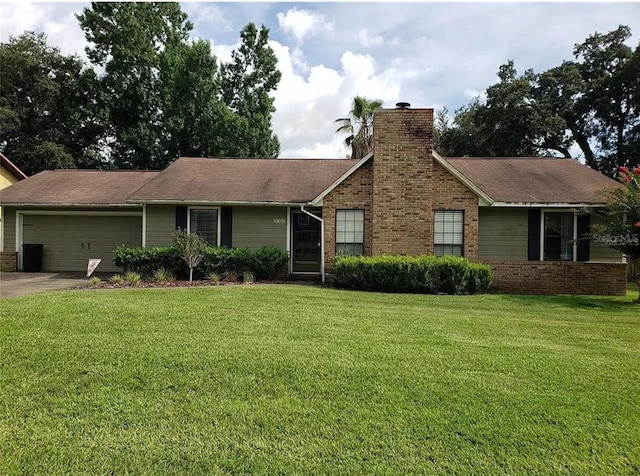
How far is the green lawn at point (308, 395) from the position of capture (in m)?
3.50

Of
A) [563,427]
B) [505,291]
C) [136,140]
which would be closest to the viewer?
[563,427]

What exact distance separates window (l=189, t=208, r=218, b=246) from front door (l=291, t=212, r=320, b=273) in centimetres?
271

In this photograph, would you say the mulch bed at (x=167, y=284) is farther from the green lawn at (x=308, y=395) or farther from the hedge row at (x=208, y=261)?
the green lawn at (x=308, y=395)

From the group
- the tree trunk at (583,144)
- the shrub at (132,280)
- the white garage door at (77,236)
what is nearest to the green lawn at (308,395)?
the shrub at (132,280)

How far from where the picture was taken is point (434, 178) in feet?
42.3

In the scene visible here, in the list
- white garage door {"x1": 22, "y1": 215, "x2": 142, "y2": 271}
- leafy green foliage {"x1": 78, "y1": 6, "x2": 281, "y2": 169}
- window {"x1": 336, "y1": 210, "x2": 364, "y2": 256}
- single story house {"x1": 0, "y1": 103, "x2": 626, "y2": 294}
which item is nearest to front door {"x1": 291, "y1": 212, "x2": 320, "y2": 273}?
single story house {"x1": 0, "y1": 103, "x2": 626, "y2": 294}

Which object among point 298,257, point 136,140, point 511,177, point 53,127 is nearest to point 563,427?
point 298,257

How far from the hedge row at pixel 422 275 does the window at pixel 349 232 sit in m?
1.89

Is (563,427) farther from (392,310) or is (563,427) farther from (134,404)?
(392,310)

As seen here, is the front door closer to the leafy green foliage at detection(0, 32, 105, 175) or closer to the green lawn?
the green lawn

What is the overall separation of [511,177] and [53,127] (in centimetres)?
3057

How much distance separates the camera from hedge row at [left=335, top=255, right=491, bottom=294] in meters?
11.1

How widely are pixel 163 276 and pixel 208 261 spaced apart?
4.52ft

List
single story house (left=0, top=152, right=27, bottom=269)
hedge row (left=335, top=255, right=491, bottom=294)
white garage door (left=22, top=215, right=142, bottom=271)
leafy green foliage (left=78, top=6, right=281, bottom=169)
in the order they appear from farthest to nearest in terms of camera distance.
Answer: leafy green foliage (left=78, top=6, right=281, bottom=169) → single story house (left=0, top=152, right=27, bottom=269) → white garage door (left=22, top=215, right=142, bottom=271) → hedge row (left=335, top=255, right=491, bottom=294)
